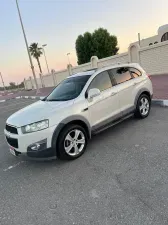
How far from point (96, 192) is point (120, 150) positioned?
143cm

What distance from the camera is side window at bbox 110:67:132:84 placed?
5195 millimetres

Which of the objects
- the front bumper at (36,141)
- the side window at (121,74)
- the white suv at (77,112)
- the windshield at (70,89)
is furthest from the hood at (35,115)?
the side window at (121,74)

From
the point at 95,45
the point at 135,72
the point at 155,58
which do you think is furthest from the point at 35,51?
the point at 135,72

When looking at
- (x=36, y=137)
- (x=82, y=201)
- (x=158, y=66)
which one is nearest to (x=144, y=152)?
(x=82, y=201)

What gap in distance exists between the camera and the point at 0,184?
11.9 ft

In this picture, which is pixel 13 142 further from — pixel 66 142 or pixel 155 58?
pixel 155 58

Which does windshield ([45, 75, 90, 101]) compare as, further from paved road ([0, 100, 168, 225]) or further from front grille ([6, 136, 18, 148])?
front grille ([6, 136, 18, 148])

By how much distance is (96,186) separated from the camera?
10.2ft

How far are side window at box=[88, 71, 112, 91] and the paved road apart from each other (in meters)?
1.30

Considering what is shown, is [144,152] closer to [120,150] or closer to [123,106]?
[120,150]

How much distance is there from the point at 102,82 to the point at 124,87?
2.26 ft

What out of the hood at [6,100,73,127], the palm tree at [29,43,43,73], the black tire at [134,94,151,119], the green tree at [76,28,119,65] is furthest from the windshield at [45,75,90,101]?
the palm tree at [29,43,43,73]

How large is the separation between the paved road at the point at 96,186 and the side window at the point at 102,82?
4.26 ft

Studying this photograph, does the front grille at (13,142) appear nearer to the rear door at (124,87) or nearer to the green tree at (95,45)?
the rear door at (124,87)
